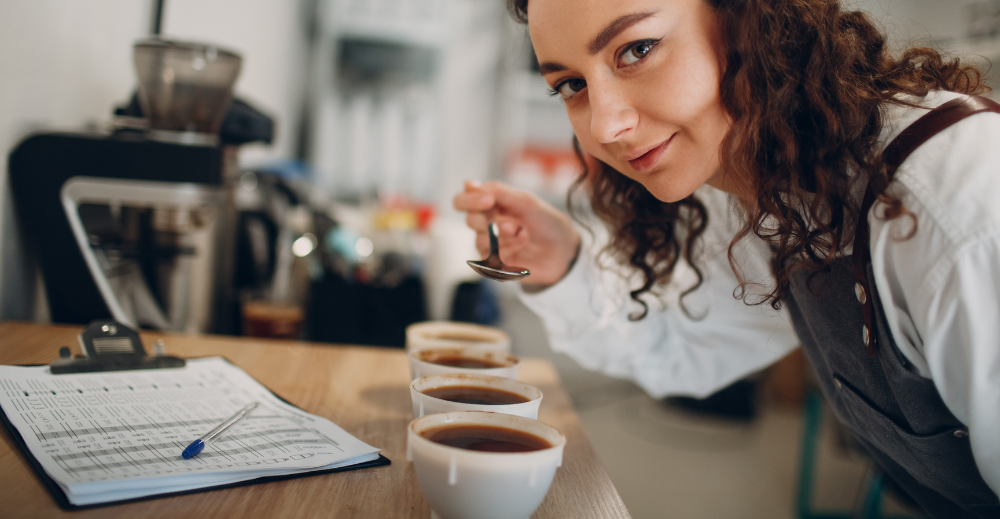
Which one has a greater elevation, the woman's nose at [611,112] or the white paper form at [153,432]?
the woman's nose at [611,112]

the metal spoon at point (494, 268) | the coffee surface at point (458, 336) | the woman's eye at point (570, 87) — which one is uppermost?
the woman's eye at point (570, 87)

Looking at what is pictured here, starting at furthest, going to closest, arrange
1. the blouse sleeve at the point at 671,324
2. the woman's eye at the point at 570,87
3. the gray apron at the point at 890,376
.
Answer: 1. the blouse sleeve at the point at 671,324
2. the woman's eye at the point at 570,87
3. the gray apron at the point at 890,376

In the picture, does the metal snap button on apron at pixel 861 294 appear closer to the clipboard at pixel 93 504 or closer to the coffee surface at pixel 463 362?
the coffee surface at pixel 463 362

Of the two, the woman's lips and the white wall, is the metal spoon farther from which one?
the white wall

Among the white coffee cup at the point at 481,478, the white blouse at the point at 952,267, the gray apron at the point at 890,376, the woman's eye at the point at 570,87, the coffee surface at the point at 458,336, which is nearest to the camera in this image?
the white coffee cup at the point at 481,478

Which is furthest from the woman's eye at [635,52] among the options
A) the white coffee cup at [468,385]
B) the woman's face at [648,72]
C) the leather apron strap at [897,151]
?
the white coffee cup at [468,385]

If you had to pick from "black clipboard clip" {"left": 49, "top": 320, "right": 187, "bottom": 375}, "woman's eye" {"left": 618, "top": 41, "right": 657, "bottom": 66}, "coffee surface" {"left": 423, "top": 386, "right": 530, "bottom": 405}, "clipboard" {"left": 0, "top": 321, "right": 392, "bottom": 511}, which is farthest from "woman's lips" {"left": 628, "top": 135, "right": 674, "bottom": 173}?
"black clipboard clip" {"left": 49, "top": 320, "right": 187, "bottom": 375}

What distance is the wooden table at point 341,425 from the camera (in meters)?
0.50

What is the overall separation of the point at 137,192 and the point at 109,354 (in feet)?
1.01

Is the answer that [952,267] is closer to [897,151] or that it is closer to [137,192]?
[897,151]

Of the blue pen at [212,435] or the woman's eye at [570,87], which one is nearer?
the blue pen at [212,435]

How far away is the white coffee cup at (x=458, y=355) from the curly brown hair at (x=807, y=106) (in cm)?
33

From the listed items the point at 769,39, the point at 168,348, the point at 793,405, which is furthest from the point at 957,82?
the point at 793,405

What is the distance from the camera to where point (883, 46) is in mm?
758
